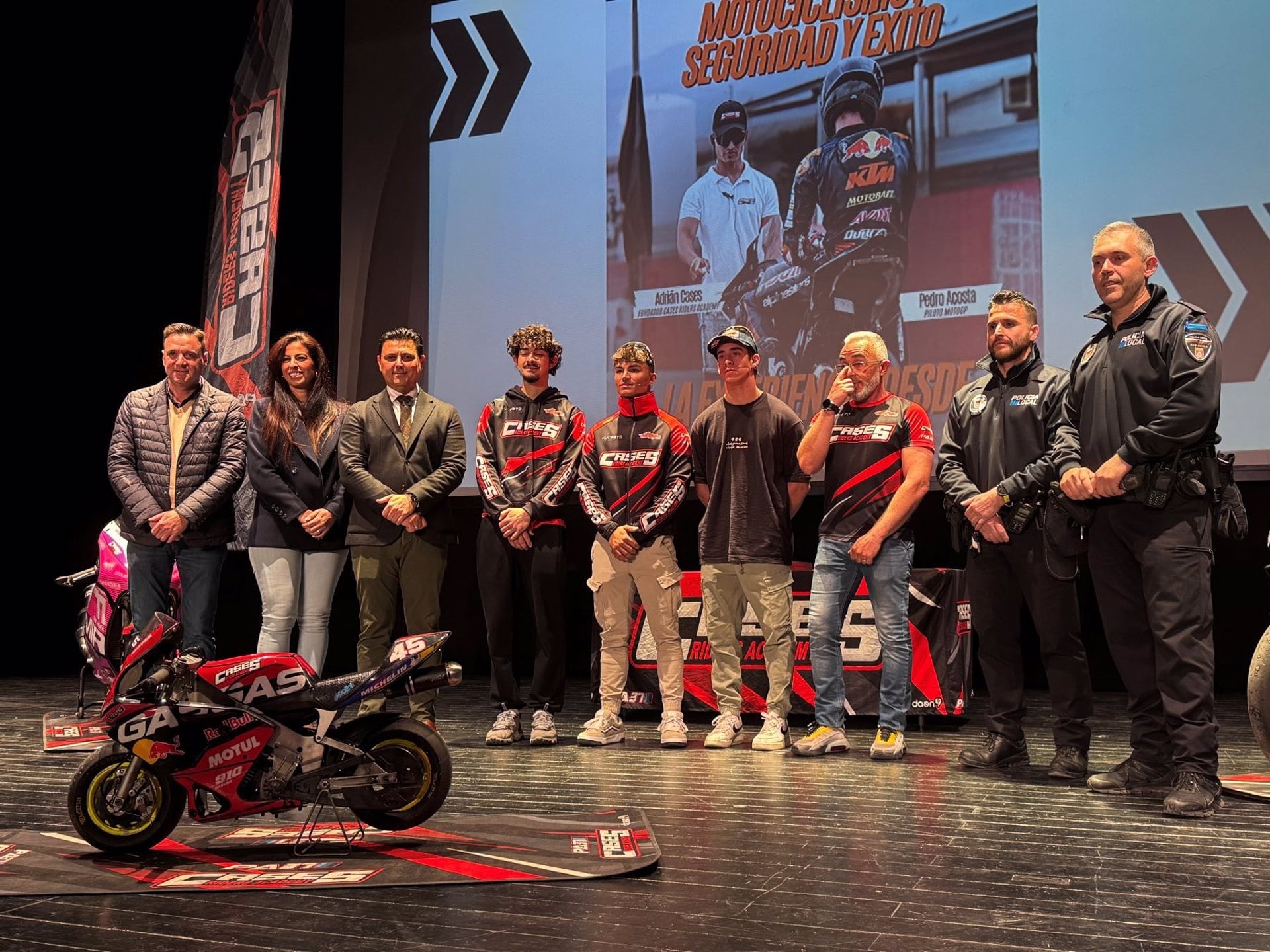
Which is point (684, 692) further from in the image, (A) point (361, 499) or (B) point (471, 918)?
(B) point (471, 918)

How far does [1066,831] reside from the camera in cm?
295

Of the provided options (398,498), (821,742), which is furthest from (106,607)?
(821,742)

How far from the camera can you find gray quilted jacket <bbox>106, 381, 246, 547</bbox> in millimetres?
4340

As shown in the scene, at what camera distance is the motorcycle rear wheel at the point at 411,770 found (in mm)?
2871

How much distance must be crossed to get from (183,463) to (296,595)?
695 mm

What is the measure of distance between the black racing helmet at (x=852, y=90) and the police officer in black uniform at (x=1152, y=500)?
7.69ft

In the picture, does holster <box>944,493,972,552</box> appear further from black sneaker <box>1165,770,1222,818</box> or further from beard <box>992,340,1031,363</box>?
black sneaker <box>1165,770,1222,818</box>

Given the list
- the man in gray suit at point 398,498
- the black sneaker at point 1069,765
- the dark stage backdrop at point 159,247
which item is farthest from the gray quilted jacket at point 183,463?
the black sneaker at point 1069,765

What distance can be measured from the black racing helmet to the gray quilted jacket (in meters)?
3.14

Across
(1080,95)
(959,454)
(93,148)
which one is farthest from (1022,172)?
(93,148)

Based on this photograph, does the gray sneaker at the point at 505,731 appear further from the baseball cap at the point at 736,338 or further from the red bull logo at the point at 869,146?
the red bull logo at the point at 869,146

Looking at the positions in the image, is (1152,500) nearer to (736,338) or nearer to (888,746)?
(888,746)

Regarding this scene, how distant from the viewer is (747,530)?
4516mm

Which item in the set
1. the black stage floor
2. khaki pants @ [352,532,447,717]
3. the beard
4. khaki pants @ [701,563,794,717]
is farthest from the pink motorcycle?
the beard
